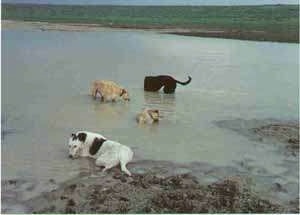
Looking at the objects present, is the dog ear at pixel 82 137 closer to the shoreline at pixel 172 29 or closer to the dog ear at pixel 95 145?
the dog ear at pixel 95 145

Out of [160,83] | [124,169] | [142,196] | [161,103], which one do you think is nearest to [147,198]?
[142,196]

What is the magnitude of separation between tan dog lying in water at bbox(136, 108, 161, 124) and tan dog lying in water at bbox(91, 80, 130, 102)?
171mm

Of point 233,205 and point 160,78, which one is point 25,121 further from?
point 233,205

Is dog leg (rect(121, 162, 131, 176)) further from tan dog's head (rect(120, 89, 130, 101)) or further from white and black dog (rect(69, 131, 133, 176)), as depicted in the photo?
tan dog's head (rect(120, 89, 130, 101))

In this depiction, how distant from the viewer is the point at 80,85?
298 centimetres

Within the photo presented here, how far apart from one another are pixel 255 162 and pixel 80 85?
37.6 inches

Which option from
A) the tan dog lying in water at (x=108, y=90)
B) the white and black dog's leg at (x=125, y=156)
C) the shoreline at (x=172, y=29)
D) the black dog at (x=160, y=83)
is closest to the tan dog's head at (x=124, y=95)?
the tan dog lying in water at (x=108, y=90)

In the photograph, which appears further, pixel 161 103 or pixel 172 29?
pixel 172 29

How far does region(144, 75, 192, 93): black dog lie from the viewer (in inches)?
120

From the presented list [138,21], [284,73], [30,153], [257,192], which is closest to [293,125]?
[284,73]

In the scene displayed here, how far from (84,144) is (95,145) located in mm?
48

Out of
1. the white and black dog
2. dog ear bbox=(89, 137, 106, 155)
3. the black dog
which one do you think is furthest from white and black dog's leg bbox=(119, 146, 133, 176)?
the black dog

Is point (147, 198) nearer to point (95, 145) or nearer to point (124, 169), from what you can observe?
point (124, 169)

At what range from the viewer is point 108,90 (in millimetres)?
2934
